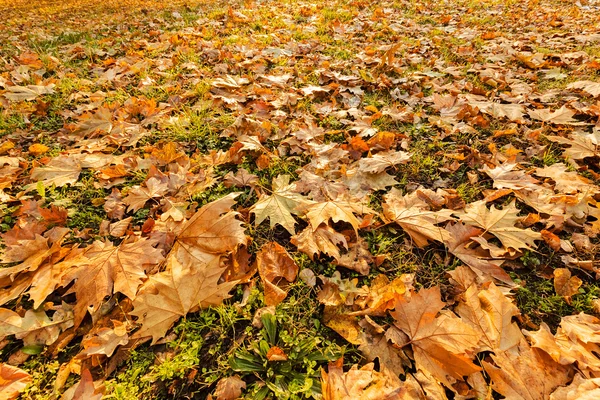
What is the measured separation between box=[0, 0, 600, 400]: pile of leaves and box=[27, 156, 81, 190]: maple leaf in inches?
0.5

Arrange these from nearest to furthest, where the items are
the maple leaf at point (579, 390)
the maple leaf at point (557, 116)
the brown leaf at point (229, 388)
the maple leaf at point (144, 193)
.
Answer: the maple leaf at point (579, 390) < the brown leaf at point (229, 388) < the maple leaf at point (144, 193) < the maple leaf at point (557, 116)

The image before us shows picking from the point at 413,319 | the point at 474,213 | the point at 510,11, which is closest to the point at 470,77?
the point at 474,213

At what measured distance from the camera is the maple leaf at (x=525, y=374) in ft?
3.73

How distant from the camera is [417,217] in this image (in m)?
1.76

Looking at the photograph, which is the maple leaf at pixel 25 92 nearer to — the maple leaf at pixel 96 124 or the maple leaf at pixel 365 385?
the maple leaf at pixel 96 124

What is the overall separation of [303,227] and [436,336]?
2.83ft

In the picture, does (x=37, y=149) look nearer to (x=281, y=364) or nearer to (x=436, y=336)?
(x=281, y=364)

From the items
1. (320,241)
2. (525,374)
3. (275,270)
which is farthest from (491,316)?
(275,270)

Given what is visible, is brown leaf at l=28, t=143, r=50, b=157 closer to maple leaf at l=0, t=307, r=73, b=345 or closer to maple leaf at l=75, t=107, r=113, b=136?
maple leaf at l=75, t=107, r=113, b=136

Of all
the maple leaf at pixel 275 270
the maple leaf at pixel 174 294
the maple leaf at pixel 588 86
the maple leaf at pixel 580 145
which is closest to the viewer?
the maple leaf at pixel 174 294

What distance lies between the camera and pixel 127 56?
3971 millimetres

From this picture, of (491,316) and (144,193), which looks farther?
(144,193)

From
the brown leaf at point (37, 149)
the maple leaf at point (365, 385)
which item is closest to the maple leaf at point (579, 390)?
the maple leaf at point (365, 385)

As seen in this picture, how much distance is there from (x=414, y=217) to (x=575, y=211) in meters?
0.94
